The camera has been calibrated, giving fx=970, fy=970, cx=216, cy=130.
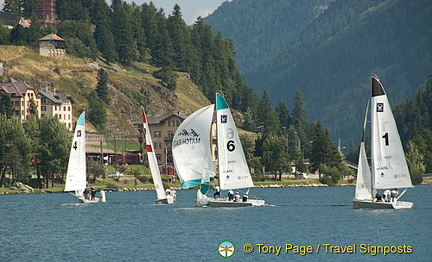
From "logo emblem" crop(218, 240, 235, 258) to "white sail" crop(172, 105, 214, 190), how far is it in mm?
27702

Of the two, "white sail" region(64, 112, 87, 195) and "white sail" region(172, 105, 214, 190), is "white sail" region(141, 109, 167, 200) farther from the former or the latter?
"white sail" region(64, 112, 87, 195)

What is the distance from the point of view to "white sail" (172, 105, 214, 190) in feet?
308

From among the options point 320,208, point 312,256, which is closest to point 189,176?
point 320,208

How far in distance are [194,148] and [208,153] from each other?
153 centimetres

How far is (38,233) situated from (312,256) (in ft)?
90.2

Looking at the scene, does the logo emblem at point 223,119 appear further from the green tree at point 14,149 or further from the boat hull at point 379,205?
the green tree at point 14,149

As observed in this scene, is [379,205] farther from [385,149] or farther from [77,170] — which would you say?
[77,170]

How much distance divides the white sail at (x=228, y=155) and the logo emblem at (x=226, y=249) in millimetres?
25856

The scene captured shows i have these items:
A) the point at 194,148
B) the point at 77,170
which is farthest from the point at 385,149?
the point at 77,170

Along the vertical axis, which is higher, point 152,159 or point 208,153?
point 152,159

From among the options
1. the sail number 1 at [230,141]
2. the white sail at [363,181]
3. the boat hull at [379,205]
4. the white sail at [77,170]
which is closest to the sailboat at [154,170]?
the white sail at [77,170]

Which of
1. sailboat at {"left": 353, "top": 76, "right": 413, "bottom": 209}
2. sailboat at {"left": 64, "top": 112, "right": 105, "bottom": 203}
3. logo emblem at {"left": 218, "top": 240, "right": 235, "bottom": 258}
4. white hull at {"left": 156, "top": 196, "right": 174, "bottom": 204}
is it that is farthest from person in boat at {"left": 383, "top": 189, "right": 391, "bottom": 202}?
sailboat at {"left": 64, "top": 112, "right": 105, "bottom": 203}

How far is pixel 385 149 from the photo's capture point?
88.2 meters

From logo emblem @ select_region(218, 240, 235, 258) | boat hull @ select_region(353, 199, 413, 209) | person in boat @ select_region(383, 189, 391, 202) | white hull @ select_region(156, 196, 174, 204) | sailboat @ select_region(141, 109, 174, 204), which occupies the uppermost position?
sailboat @ select_region(141, 109, 174, 204)
